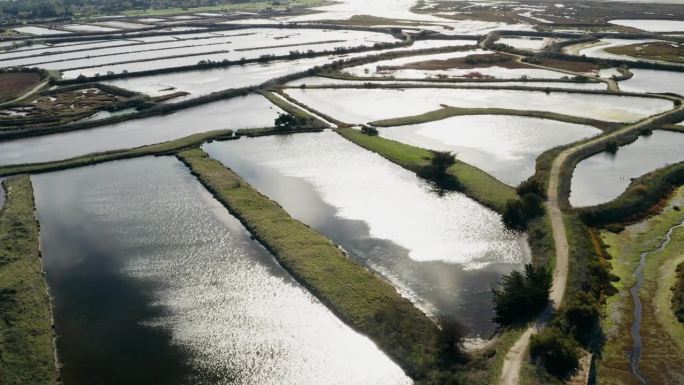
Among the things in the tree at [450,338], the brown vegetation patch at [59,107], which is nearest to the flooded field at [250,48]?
the brown vegetation patch at [59,107]

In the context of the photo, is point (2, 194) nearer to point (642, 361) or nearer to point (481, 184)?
point (481, 184)

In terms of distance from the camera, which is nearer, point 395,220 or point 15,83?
point 395,220

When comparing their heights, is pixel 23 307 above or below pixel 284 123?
below

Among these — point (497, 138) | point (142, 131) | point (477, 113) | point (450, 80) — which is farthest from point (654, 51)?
point (142, 131)

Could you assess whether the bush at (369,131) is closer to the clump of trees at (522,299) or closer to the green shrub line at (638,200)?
the green shrub line at (638,200)

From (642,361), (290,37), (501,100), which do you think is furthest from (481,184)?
(290,37)

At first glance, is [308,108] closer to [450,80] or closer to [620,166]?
[450,80]
